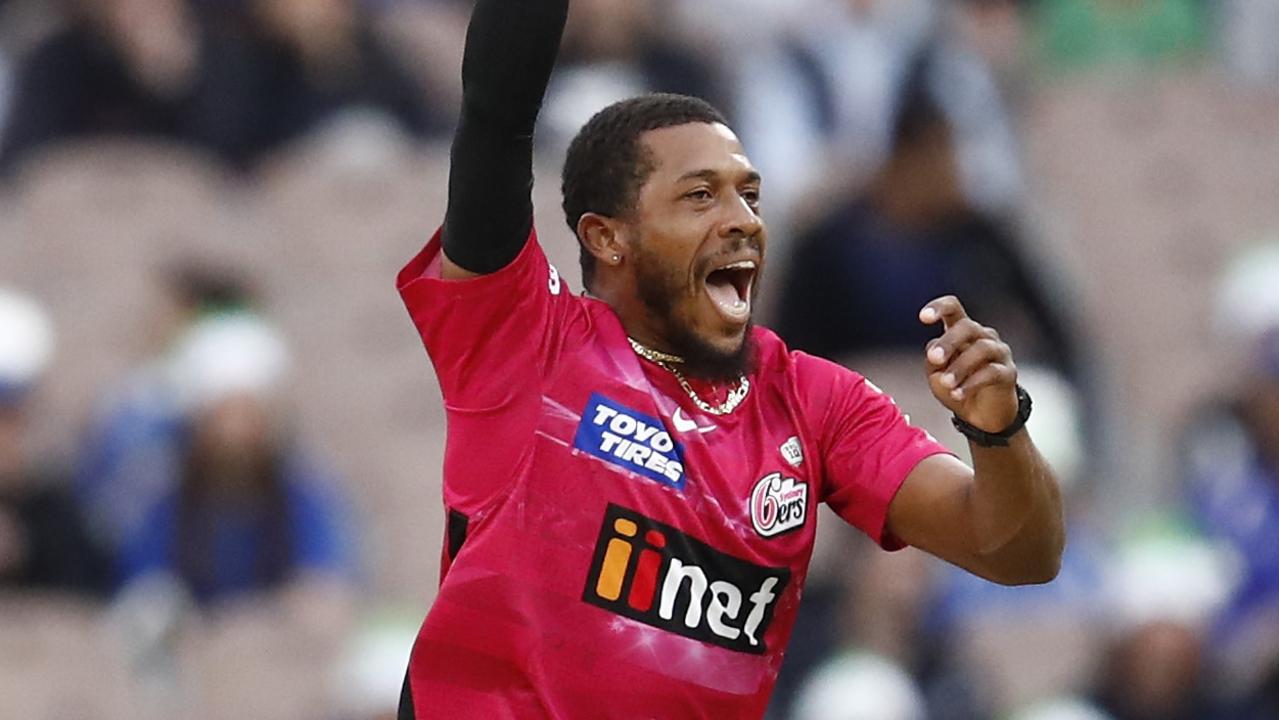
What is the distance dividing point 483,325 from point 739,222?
47cm

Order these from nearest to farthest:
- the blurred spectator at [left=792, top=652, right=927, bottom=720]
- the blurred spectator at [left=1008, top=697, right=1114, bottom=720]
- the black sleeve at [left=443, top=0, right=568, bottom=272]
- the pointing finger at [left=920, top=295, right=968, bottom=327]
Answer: the pointing finger at [left=920, top=295, right=968, bottom=327], the black sleeve at [left=443, top=0, right=568, bottom=272], the blurred spectator at [left=792, top=652, right=927, bottom=720], the blurred spectator at [left=1008, top=697, right=1114, bottom=720]

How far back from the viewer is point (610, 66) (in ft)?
28.8

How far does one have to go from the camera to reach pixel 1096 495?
8648 millimetres

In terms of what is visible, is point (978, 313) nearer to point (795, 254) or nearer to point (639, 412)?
point (795, 254)

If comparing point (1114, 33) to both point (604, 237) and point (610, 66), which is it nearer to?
point (610, 66)

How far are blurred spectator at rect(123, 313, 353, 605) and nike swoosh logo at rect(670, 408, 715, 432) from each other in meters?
3.96

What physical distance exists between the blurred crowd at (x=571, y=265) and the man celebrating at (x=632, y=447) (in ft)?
10.3

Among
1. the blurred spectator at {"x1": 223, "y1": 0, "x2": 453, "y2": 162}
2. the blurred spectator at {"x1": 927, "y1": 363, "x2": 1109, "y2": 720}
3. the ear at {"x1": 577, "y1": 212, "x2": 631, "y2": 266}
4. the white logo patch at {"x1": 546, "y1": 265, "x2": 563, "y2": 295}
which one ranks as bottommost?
the white logo patch at {"x1": 546, "y1": 265, "x2": 563, "y2": 295}

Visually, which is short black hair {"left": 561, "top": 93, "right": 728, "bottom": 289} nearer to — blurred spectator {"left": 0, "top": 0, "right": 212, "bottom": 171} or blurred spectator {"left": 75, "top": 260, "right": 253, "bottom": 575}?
blurred spectator {"left": 75, "top": 260, "right": 253, "bottom": 575}

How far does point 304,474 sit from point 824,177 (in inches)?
88.7

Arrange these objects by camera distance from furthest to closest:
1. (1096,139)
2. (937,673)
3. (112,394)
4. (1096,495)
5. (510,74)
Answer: (1096,139) → (1096,495) → (112,394) → (937,673) → (510,74)

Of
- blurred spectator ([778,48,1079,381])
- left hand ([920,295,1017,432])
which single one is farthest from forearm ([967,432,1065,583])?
blurred spectator ([778,48,1079,381])

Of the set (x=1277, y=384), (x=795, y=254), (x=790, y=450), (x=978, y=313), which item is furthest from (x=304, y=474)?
(x=790, y=450)

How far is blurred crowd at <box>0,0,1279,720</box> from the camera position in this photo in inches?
298
